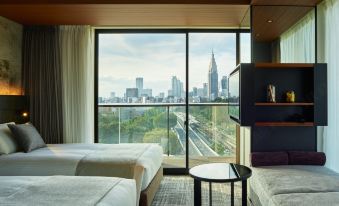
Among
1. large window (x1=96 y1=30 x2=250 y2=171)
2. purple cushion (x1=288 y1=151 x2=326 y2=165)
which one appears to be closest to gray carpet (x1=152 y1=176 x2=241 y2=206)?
large window (x1=96 y1=30 x2=250 y2=171)

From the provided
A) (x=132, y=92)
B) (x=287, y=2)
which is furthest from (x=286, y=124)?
(x=132, y=92)

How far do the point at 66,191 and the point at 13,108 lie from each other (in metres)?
2.99

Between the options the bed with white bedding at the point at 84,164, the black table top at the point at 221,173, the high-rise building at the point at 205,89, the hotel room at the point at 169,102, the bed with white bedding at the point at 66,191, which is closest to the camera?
the bed with white bedding at the point at 66,191

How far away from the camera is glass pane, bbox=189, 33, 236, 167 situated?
5066 mm

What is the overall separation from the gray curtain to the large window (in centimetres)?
68

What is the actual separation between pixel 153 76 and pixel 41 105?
192 cm

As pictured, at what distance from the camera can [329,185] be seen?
2584 millimetres

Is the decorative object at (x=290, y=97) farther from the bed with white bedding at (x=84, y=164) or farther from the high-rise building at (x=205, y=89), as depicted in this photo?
the bed with white bedding at (x=84, y=164)

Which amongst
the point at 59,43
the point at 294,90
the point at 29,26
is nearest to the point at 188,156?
the point at 294,90

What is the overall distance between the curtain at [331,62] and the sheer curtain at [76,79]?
11.4 ft

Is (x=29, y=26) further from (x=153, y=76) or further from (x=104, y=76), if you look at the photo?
(x=153, y=76)

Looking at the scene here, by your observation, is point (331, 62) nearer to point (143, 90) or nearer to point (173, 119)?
point (173, 119)

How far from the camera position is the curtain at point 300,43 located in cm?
381

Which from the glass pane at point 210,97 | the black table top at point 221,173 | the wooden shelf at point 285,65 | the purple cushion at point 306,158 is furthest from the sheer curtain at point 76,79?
the purple cushion at point 306,158
